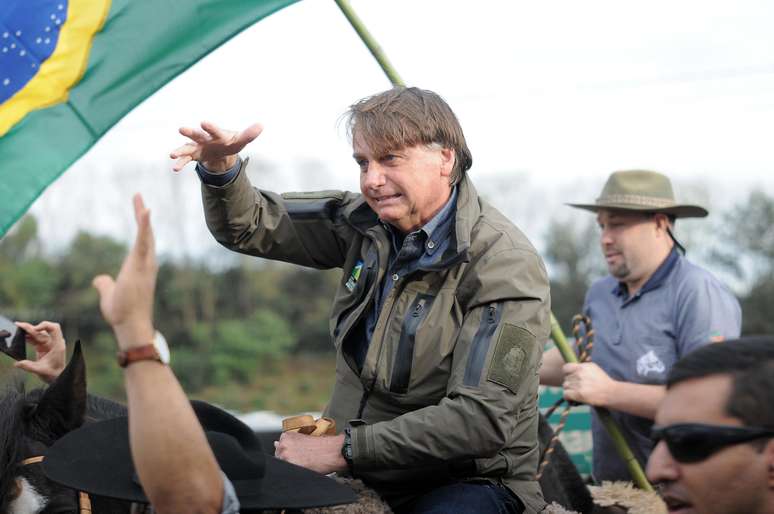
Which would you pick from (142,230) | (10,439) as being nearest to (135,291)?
(142,230)

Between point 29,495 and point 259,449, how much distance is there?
0.85 meters

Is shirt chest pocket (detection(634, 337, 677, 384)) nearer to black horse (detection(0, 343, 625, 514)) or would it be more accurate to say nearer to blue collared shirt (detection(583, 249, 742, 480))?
blue collared shirt (detection(583, 249, 742, 480))

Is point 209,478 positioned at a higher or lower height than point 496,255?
higher

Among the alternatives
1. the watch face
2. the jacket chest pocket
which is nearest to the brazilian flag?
the jacket chest pocket

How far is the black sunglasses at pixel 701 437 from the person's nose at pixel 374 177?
4.96 feet

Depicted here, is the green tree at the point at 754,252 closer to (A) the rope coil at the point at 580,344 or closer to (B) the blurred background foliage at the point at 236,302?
(B) the blurred background foliage at the point at 236,302

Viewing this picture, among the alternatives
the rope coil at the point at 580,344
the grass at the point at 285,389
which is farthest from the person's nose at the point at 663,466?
the grass at the point at 285,389

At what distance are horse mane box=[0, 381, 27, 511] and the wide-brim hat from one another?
3.38 meters

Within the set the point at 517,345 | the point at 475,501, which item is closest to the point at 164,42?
the point at 517,345

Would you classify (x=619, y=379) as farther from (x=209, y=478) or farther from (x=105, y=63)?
(x=209, y=478)

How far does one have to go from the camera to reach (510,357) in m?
3.26

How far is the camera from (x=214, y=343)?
27.6 meters

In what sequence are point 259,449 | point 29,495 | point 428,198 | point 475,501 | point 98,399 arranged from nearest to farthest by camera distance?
point 259,449, point 29,495, point 475,501, point 428,198, point 98,399

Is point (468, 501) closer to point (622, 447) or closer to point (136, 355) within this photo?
point (136, 355)
